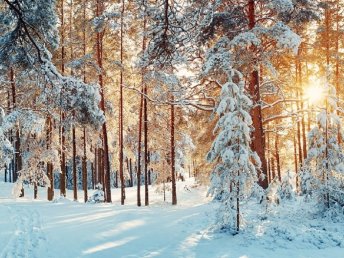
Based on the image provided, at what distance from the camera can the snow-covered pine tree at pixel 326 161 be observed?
11.8 metres

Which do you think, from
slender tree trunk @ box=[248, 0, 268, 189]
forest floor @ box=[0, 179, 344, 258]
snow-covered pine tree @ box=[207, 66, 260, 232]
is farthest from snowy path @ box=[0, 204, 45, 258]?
slender tree trunk @ box=[248, 0, 268, 189]

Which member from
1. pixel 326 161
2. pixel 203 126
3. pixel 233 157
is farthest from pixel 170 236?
pixel 203 126

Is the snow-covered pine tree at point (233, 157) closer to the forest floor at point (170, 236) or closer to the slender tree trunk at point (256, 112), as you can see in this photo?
the forest floor at point (170, 236)

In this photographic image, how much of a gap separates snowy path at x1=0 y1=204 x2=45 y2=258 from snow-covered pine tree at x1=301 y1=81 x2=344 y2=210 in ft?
27.5

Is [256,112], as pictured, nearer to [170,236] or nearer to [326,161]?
[326,161]

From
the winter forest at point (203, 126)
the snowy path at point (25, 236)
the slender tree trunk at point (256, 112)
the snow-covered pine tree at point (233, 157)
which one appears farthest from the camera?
the slender tree trunk at point (256, 112)

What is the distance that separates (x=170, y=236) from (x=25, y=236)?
4113mm

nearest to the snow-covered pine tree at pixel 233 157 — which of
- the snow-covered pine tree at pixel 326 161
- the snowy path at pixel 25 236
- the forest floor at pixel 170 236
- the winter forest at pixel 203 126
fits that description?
the winter forest at pixel 203 126

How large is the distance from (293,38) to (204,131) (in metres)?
9.60

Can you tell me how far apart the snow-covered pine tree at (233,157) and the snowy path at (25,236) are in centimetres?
498

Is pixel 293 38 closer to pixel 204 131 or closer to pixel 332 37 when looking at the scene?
pixel 204 131

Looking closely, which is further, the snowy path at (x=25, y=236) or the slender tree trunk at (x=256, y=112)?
the slender tree trunk at (x=256, y=112)

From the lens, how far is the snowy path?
28.9 feet

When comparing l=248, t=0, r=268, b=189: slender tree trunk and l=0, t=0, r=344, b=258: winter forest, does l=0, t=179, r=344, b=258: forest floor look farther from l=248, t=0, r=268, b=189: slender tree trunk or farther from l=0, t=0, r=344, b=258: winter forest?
l=248, t=0, r=268, b=189: slender tree trunk
